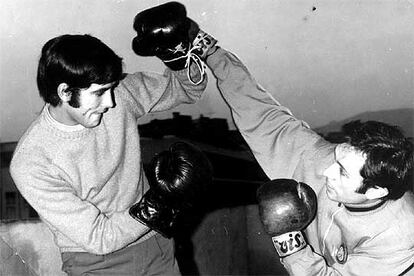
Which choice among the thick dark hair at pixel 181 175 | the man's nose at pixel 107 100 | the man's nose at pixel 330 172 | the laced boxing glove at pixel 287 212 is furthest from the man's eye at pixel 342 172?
the man's nose at pixel 107 100

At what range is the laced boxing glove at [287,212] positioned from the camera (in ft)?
6.00

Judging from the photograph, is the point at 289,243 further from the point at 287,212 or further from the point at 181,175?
the point at 181,175

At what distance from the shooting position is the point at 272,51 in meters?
2.60

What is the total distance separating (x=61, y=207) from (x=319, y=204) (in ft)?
3.05

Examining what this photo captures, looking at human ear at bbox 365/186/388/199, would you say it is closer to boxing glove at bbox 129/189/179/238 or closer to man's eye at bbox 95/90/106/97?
boxing glove at bbox 129/189/179/238

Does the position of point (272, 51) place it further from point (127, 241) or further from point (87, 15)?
point (127, 241)

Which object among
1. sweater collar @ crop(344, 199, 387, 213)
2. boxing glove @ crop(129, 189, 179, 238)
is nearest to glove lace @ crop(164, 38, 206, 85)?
boxing glove @ crop(129, 189, 179, 238)

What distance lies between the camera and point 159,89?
2.29m

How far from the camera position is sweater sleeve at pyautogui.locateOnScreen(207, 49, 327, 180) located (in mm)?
2059

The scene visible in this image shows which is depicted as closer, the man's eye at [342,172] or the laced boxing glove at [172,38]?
the man's eye at [342,172]

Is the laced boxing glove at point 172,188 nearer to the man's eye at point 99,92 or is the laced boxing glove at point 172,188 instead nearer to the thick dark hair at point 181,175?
the thick dark hair at point 181,175

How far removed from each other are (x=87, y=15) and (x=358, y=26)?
51.3 inches

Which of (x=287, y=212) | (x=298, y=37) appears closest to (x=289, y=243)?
(x=287, y=212)

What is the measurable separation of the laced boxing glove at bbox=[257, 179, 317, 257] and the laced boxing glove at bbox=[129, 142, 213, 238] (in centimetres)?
27
